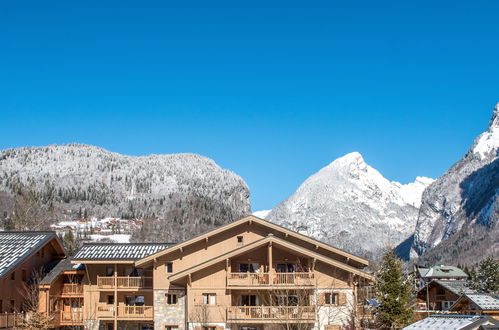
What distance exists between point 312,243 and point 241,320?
791 centimetres

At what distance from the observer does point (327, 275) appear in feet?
164

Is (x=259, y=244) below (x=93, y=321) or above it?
above

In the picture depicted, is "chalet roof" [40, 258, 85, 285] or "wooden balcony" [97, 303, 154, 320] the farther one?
"wooden balcony" [97, 303, 154, 320]

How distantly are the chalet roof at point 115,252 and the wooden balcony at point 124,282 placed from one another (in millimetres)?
1627

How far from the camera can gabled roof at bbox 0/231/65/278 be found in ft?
161

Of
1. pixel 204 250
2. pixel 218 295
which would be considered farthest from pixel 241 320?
pixel 204 250

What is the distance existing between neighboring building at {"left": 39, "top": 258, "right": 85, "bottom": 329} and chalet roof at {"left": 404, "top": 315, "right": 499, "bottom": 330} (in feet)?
112

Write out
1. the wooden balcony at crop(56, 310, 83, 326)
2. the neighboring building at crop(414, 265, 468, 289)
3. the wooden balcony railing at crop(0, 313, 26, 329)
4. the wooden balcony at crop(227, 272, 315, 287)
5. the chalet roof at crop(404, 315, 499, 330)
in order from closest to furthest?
the chalet roof at crop(404, 315, 499, 330) < the wooden balcony railing at crop(0, 313, 26, 329) < the wooden balcony at crop(227, 272, 315, 287) < the wooden balcony at crop(56, 310, 83, 326) < the neighboring building at crop(414, 265, 468, 289)

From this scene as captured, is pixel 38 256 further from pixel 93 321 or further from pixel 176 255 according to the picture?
pixel 176 255

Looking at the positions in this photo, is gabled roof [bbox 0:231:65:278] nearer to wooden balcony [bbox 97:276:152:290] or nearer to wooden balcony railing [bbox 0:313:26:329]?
wooden balcony railing [bbox 0:313:26:329]

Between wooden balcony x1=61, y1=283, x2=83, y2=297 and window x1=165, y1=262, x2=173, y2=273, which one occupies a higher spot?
window x1=165, y1=262, x2=173, y2=273

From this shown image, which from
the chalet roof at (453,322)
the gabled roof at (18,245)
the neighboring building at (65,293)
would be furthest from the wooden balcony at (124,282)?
the chalet roof at (453,322)

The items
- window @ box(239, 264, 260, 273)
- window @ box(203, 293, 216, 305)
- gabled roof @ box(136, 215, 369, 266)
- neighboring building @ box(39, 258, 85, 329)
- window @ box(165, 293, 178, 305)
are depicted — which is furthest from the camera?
neighboring building @ box(39, 258, 85, 329)

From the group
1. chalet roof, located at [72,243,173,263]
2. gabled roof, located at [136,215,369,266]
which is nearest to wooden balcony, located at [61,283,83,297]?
chalet roof, located at [72,243,173,263]
